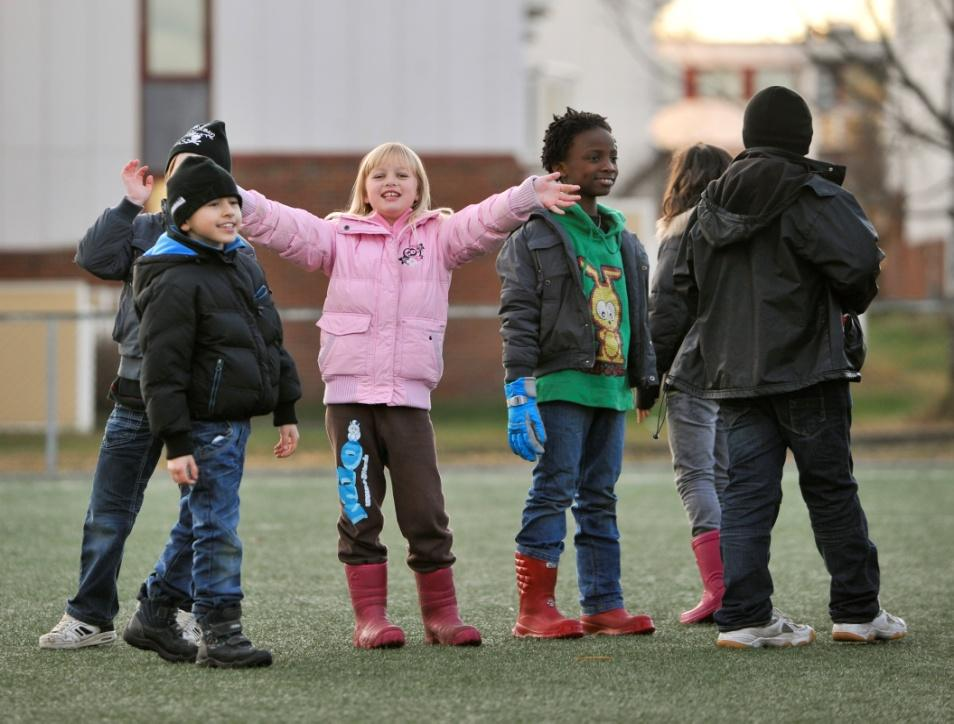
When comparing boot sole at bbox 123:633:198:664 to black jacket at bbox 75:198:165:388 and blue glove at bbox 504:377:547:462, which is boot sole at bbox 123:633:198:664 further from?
blue glove at bbox 504:377:547:462

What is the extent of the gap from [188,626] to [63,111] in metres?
14.5

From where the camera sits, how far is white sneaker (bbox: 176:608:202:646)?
219 inches

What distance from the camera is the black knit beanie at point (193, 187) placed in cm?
523

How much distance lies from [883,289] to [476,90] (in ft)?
64.3

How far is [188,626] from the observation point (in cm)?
564

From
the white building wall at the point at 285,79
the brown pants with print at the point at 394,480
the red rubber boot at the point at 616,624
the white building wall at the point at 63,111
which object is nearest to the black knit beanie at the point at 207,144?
the brown pants with print at the point at 394,480

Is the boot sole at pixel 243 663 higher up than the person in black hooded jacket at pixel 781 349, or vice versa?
the person in black hooded jacket at pixel 781 349

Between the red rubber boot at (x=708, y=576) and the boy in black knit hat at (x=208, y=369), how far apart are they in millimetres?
1893

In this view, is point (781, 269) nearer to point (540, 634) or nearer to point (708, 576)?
point (708, 576)

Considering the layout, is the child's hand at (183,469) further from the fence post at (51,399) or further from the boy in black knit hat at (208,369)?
the fence post at (51,399)

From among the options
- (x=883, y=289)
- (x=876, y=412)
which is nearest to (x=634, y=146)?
(x=883, y=289)

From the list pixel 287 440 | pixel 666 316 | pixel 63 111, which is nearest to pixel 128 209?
pixel 287 440

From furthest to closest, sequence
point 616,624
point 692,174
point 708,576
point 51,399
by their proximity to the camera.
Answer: point 51,399 < point 692,174 < point 708,576 < point 616,624

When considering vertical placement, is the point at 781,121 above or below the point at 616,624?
above
